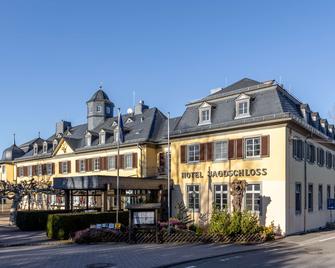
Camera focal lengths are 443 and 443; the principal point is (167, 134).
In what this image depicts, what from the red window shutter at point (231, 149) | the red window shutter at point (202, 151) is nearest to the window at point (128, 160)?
the red window shutter at point (202, 151)

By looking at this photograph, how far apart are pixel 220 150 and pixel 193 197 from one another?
3910mm

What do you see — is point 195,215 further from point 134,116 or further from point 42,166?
point 42,166

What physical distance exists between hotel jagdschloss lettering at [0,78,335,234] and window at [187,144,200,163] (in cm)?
7

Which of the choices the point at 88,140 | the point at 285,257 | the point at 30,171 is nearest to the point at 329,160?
the point at 285,257

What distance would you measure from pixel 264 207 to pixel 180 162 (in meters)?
7.67

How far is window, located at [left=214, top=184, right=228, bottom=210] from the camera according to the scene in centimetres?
2810

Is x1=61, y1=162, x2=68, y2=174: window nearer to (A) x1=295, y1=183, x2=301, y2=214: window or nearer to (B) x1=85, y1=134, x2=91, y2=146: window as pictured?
(B) x1=85, y1=134, x2=91, y2=146: window

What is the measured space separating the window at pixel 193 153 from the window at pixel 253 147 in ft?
13.4

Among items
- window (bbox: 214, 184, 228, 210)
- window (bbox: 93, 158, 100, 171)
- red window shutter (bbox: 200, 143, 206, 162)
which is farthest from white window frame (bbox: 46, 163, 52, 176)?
window (bbox: 214, 184, 228, 210)

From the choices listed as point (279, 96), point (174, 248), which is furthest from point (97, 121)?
point (174, 248)

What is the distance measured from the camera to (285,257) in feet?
54.6

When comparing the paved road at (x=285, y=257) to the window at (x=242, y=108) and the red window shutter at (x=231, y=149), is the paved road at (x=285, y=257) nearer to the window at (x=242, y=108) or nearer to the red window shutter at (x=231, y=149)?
the red window shutter at (x=231, y=149)

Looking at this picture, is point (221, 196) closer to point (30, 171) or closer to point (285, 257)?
point (285, 257)

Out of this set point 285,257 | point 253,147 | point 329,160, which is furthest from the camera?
point 329,160
